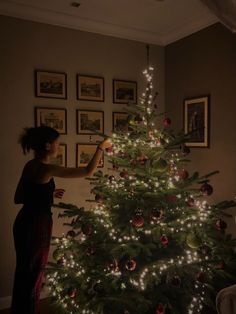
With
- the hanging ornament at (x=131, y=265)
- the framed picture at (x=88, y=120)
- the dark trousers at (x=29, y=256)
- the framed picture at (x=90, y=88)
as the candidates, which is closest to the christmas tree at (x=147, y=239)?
the hanging ornament at (x=131, y=265)

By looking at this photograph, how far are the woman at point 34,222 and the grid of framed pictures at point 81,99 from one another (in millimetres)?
719

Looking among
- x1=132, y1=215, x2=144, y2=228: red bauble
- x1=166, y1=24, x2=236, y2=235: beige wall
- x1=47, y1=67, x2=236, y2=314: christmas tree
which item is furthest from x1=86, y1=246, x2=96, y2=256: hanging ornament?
x1=166, y1=24, x2=236, y2=235: beige wall

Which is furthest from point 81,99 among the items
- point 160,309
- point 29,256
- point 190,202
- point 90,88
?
point 160,309

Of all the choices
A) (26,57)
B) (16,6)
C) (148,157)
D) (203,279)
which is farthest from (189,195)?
(16,6)

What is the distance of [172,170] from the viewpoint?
2148mm

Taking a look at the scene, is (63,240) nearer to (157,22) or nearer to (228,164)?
(228,164)

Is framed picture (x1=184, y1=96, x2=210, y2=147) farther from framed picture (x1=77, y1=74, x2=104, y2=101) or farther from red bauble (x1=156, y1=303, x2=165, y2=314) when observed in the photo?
red bauble (x1=156, y1=303, x2=165, y2=314)

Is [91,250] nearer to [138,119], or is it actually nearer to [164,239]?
[164,239]

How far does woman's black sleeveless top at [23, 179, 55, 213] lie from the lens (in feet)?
7.60

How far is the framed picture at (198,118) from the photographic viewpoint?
3.13 meters

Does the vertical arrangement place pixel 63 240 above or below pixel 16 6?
below

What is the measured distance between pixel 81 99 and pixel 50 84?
0.33 metres

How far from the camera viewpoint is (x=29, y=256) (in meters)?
2.35

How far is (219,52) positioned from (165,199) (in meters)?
1.66
